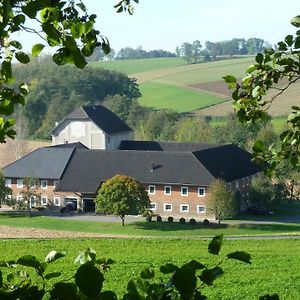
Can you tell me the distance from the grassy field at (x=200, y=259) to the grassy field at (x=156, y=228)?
6.73 meters

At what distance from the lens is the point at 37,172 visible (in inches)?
2061

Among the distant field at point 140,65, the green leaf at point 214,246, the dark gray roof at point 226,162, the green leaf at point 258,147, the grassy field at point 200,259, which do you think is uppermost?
the distant field at point 140,65

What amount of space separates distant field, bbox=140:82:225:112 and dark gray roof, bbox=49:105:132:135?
28.2m

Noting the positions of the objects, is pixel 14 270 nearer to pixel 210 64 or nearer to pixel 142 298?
pixel 142 298

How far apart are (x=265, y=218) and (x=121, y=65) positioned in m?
92.9

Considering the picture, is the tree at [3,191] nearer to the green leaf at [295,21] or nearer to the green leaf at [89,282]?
the green leaf at [295,21]

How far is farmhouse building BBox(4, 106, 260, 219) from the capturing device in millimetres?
48750

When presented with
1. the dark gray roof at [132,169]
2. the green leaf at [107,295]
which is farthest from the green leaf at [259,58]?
the dark gray roof at [132,169]

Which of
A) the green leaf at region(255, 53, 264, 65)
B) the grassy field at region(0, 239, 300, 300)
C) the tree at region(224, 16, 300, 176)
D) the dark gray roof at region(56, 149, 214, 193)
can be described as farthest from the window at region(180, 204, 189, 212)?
the green leaf at region(255, 53, 264, 65)

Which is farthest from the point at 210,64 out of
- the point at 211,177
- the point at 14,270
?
the point at 14,270

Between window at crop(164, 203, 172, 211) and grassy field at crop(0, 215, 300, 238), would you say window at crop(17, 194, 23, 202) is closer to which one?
grassy field at crop(0, 215, 300, 238)

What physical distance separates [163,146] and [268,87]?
187 ft

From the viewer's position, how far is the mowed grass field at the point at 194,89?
86.5m

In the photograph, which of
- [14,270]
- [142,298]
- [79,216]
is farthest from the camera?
[79,216]
